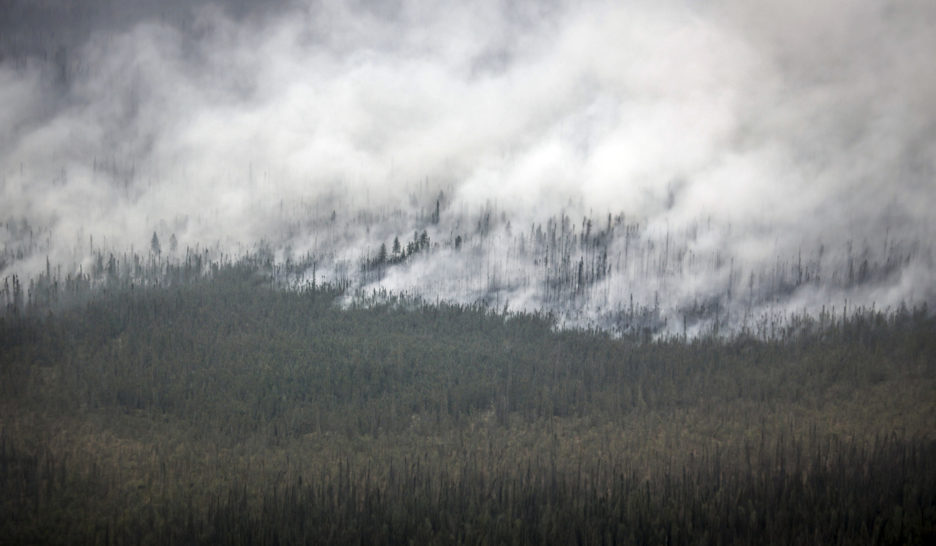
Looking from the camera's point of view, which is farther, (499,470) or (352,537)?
(499,470)

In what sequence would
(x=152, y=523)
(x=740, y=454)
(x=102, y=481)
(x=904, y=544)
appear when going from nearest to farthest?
(x=904, y=544) → (x=152, y=523) → (x=102, y=481) → (x=740, y=454)

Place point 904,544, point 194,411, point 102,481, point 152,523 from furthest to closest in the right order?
point 194,411, point 102,481, point 152,523, point 904,544

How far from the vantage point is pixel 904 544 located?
112m

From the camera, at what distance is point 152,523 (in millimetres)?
120375

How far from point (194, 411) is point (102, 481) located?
6213 cm

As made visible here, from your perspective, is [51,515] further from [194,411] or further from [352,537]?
[194,411]

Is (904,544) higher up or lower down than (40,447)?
lower down

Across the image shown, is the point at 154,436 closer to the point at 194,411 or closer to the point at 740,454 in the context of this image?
the point at 194,411

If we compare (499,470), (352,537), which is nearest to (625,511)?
(499,470)

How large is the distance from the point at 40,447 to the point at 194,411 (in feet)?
170

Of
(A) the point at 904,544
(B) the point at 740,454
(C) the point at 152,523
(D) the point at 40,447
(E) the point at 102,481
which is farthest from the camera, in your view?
(B) the point at 740,454

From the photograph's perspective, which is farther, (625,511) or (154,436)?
(154,436)

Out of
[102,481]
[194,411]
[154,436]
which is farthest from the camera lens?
[194,411]

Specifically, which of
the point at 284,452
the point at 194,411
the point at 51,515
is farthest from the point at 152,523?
the point at 194,411
